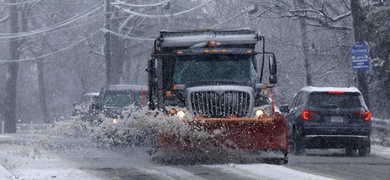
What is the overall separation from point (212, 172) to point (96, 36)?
43892mm

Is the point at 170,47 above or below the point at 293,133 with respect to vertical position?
above

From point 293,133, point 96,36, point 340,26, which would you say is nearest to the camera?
point 293,133

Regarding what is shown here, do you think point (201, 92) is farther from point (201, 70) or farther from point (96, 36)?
point (96, 36)

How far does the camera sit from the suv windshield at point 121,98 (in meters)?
28.4

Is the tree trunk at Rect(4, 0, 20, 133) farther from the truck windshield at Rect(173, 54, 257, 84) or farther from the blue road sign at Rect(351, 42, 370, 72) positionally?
the truck windshield at Rect(173, 54, 257, 84)

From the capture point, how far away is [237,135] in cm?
1686

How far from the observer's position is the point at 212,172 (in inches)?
606

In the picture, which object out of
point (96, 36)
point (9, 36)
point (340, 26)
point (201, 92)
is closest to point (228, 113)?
point (201, 92)

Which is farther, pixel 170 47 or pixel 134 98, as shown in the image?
pixel 134 98

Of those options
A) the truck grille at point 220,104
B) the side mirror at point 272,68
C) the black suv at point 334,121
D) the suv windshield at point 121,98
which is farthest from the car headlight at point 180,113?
the suv windshield at point 121,98

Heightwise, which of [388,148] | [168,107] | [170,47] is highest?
[170,47]

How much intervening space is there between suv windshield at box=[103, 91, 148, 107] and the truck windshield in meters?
9.32

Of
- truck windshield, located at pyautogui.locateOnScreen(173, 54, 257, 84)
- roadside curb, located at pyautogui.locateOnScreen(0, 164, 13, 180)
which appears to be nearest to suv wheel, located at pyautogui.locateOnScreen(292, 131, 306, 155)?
truck windshield, located at pyautogui.locateOnScreen(173, 54, 257, 84)

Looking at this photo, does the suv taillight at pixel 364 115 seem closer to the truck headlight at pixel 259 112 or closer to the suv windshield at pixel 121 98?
the truck headlight at pixel 259 112
